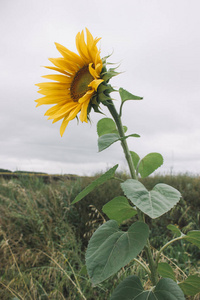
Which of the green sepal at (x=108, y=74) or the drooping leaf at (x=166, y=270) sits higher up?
the green sepal at (x=108, y=74)

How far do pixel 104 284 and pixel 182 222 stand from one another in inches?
87.7

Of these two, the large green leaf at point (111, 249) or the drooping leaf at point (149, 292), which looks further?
the drooping leaf at point (149, 292)

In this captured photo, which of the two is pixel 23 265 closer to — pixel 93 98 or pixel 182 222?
pixel 182 222

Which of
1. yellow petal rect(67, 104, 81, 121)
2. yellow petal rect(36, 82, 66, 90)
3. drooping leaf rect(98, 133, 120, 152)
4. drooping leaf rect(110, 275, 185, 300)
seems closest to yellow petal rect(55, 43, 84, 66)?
yellow petal rect(36, 82, 66, 90)

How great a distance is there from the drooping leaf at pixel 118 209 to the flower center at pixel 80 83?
0.51 metres

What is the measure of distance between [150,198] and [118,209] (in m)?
0.26

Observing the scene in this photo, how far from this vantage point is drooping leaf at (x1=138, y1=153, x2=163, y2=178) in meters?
1.41

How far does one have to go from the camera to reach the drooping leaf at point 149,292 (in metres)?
1.12

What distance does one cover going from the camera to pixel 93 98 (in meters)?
1.25

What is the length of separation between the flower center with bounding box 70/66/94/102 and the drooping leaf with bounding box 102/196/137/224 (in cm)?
51

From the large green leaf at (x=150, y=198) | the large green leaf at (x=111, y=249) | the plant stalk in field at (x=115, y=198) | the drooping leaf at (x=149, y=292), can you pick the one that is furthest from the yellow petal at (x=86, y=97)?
the drooping leaf at (x=149, y=292)

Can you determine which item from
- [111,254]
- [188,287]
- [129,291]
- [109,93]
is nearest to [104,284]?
[188,287]

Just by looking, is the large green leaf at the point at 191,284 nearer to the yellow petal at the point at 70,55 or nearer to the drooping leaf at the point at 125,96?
the drooping leaf at the point at 125,96

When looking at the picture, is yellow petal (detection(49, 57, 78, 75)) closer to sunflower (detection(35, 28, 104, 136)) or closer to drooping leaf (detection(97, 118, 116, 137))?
sunflower (detection(35, 28, 104, 136))
